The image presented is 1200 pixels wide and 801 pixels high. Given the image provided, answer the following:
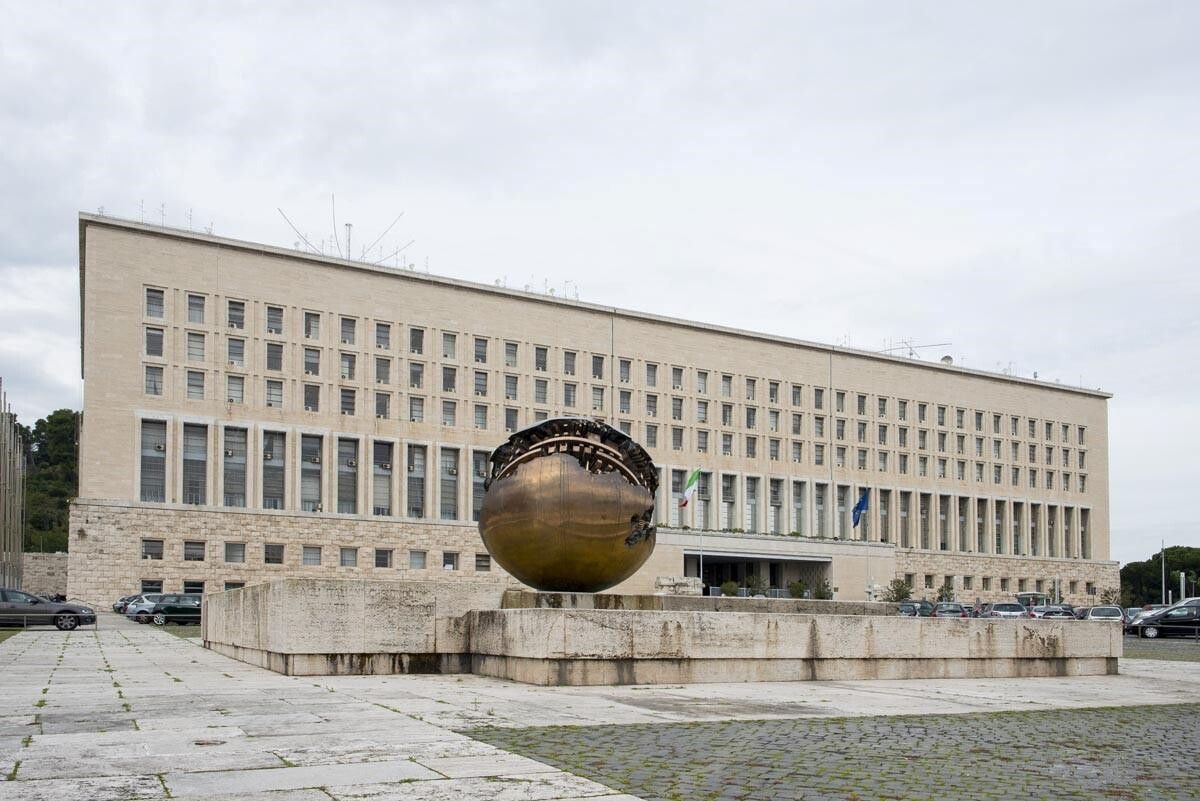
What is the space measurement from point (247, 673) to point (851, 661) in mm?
8229

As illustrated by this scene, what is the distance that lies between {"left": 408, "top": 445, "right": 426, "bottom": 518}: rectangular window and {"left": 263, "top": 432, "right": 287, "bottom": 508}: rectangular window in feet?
26.7

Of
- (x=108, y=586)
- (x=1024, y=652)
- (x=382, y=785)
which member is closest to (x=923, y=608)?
(x=1024, y=652)

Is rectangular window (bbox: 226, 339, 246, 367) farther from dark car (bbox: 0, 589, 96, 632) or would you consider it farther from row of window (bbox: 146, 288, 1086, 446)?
dark car (bbox: 0, 589, 96, 632)

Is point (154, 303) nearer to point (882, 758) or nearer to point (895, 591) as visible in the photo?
point (895, 591)

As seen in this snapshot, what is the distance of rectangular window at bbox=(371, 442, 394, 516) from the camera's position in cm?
7375

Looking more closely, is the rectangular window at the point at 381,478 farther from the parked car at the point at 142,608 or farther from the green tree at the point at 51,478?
the green tree at the point at 51,478

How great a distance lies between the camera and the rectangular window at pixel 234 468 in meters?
68.8

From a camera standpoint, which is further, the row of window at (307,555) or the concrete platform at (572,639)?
the row of window at (307,555)

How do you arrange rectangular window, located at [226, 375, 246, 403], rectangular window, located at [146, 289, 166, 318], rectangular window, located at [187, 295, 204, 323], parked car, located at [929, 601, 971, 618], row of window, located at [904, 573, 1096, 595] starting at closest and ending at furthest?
parked car, located at [929, 601, 971, 618]
rectangular window, located at [146, 289, 166, 318]
rectangular window, located at [187, 295, 204, 323]
rectangular window, located at [226, 375, 246, 403]
row of window, located at [904, 573, 1096, 595]

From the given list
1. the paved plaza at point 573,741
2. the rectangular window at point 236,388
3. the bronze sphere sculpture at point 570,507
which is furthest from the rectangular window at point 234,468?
the bronze sphere sculpture at point 570,507

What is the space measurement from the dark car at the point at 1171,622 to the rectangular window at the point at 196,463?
48308 mm

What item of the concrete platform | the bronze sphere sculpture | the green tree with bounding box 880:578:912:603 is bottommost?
the green tree with bounding box 880:578:912:603

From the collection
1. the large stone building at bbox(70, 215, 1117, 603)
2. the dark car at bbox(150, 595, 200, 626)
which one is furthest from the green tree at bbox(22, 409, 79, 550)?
Answer: the dark car at bbox(150, 595, 200, 626)

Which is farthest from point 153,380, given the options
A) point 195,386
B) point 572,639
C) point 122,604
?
point 572,639
